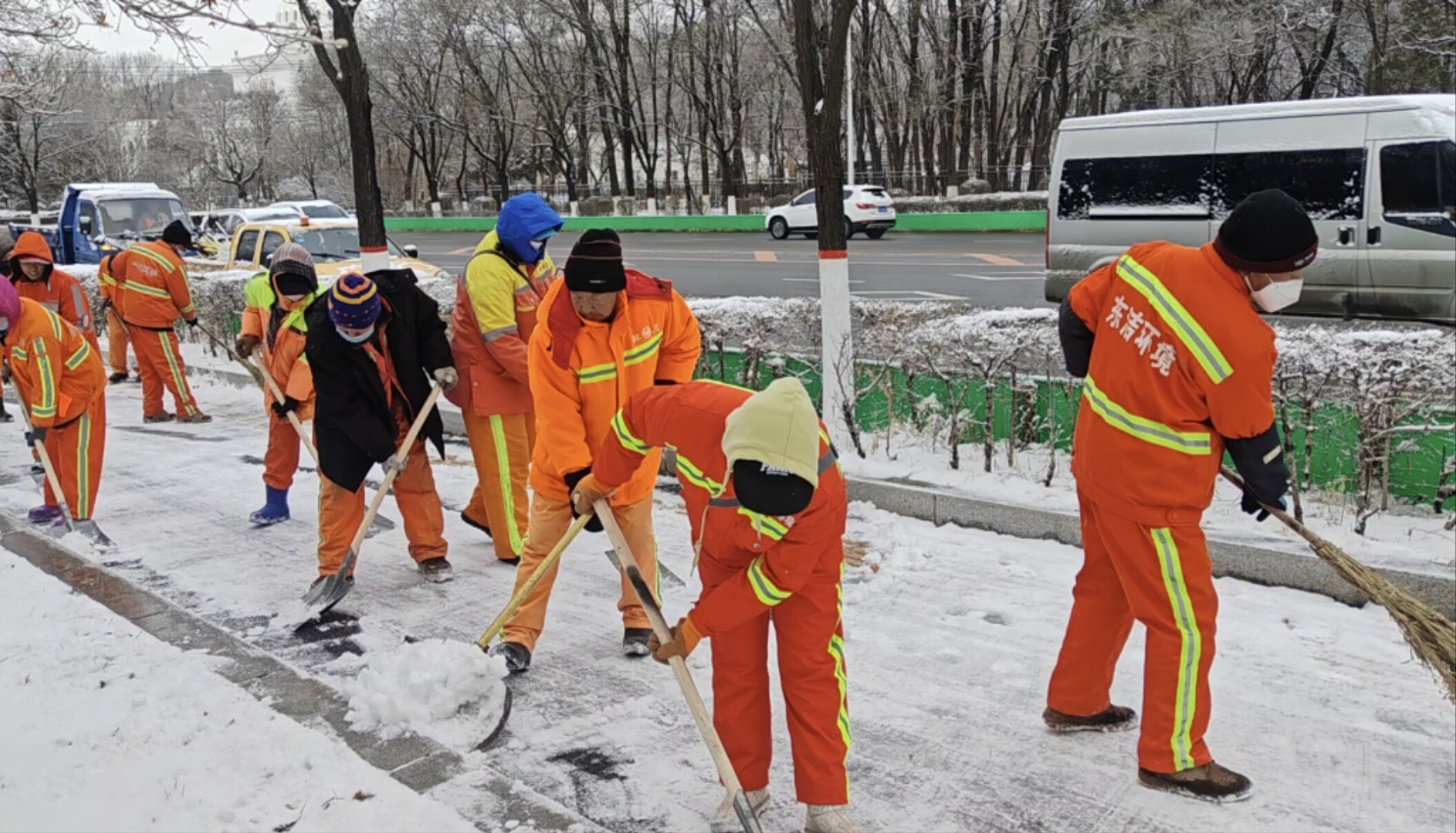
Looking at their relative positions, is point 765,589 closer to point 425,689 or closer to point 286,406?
point 425,689

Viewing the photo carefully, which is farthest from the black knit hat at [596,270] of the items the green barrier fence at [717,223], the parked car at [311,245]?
the green barrier fence at [717,223]

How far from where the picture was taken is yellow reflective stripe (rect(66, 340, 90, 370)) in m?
5.83

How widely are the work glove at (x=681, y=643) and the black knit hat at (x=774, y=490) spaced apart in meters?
0.46

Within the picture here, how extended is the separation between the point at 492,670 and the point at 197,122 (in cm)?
5264

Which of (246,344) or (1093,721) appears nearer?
(1093,721)

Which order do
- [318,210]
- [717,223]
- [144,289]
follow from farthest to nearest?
[717,223] < [318,210] < [144,289]

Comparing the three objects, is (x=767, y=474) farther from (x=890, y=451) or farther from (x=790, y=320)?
(x=790, y=320)

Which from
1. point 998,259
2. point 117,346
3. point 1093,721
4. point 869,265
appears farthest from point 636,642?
point 998,259

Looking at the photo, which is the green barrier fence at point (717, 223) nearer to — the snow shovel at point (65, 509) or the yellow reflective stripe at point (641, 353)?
the snow shovel at point (65, 509)

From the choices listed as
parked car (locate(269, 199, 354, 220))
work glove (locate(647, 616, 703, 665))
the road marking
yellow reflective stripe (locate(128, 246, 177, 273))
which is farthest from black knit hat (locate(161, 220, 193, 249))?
parked car (locate(269, 199, 354, 220))

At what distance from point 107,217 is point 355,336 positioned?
681 inches

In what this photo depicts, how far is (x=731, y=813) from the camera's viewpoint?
3225 millimetres

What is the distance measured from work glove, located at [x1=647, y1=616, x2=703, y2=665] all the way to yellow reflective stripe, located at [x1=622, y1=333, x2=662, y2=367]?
4.09ft

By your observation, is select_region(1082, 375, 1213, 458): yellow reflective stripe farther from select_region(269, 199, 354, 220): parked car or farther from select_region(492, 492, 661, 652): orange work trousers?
select_region(269, 199, 354, 220): parked car
